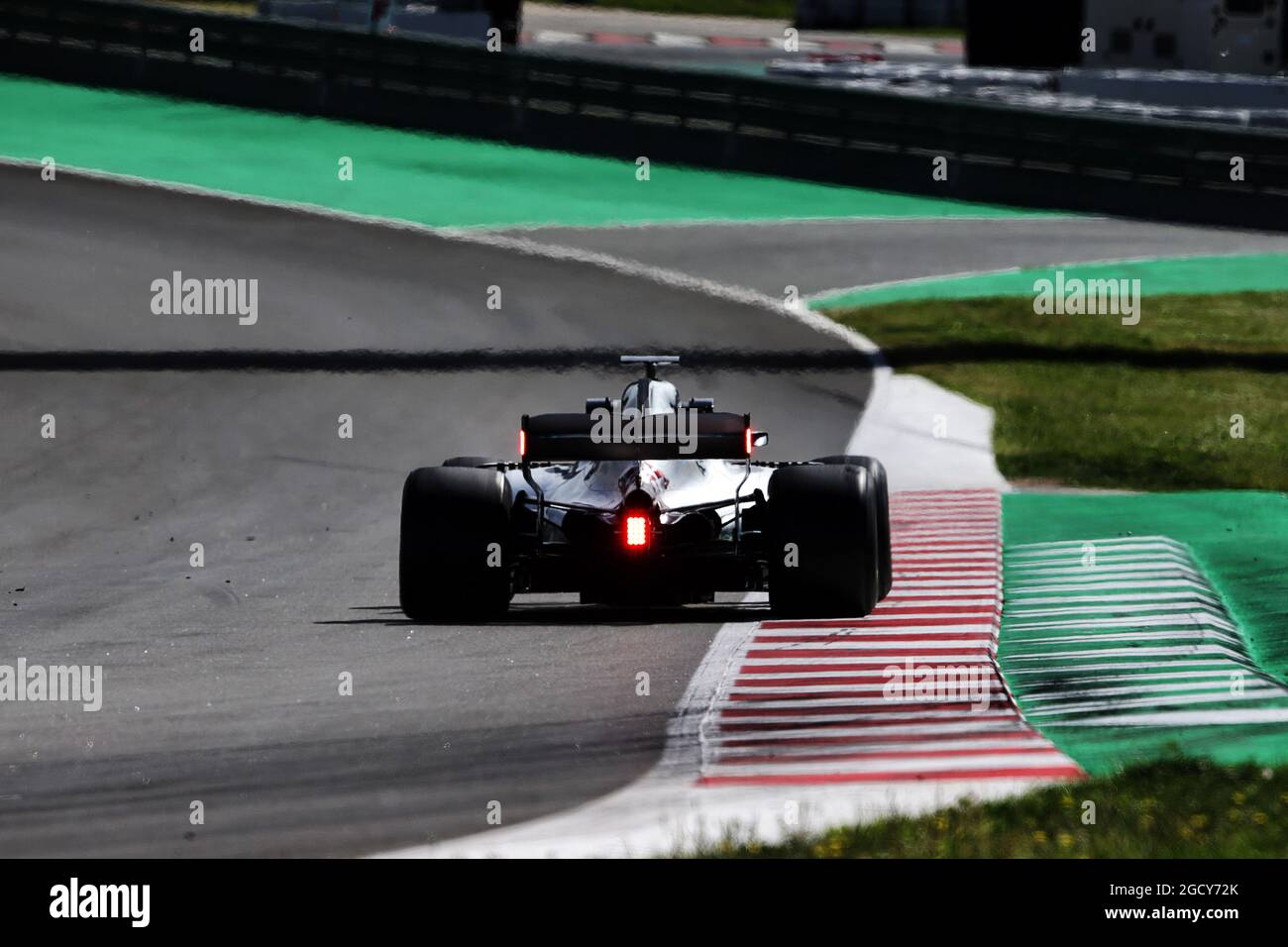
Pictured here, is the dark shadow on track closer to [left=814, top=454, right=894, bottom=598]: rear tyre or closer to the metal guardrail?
[left=814, top=454, right=894, bottom=598]: rear tyre

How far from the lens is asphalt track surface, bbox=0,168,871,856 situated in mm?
10062

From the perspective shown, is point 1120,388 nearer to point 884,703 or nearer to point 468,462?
point 468,462

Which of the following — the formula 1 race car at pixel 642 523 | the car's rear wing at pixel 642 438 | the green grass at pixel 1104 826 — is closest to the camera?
the green grass at pixel 1104 826

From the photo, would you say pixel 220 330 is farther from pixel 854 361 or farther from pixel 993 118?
pixel 993 118

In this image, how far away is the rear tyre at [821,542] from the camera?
12.9 m

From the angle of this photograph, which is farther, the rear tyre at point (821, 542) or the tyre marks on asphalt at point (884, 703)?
the rear tyre at point (821, 542)

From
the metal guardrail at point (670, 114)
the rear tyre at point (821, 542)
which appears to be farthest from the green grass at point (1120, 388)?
the rear tyre at point (821, 542)

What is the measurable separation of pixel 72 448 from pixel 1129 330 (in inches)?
542

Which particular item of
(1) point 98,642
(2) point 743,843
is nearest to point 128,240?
(1) point 98,642

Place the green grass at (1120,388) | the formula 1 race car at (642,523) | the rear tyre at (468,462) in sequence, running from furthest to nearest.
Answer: the green grass at (1120,388) < the rear tyre at (468,462) < the formula 1 race car at (642,523)

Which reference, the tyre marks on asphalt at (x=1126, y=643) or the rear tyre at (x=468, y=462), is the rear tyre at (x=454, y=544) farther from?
the tyre marks on asphalt at (x=1126, y=643)

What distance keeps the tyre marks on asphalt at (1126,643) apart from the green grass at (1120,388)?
3.79 metres

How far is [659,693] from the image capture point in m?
11.9
